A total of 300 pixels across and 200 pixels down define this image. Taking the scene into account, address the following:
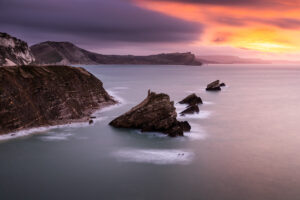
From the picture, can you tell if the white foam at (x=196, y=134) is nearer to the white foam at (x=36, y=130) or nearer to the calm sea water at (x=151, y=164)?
the calm sea water at (x=151, y=164)

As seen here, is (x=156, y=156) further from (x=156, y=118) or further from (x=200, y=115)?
(x=200, y=115)

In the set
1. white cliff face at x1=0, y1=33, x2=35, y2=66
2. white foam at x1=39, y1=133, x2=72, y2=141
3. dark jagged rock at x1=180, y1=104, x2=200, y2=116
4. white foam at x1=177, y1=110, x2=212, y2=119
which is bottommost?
white foam at x1=39, y1=133, x2=72, y2=141

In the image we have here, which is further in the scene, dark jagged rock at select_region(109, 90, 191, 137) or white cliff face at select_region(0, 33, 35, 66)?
white cliff face at select_region(0, 33, 35, 66)

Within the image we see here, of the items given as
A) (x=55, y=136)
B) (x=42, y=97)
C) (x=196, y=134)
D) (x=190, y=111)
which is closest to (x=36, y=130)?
(x=55, y=136)

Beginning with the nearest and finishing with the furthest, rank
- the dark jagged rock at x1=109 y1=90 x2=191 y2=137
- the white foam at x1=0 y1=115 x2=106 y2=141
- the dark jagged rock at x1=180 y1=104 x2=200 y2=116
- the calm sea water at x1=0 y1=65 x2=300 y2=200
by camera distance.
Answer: the calm sea water at x1=0 y1=65 x2=300 y2=200 → the white foam at x1=0 y1=115 x2=106 y2=141 → the dark jagged rock at x1=109 y1=90 x2=191 y2=137 → the dark jagged rock at x1=180 y1=104 x2=200 y2=116

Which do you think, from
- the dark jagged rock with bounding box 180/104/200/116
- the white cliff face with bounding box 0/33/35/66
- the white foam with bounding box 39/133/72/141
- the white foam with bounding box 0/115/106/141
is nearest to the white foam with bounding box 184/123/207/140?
the dark jagged rock with bounding box 180/104/200/116

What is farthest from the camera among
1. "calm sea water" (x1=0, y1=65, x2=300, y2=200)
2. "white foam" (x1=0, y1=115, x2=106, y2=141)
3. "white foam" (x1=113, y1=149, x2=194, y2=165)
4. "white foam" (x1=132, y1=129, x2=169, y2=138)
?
"white foam" (x1=132, y1=129, x2=169, y2=138)

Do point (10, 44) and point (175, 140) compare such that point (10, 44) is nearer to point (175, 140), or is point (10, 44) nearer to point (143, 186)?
point (175, 140)

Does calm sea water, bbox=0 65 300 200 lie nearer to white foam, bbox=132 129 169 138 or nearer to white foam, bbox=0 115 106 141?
white foam, bbox=132 129 169 138
